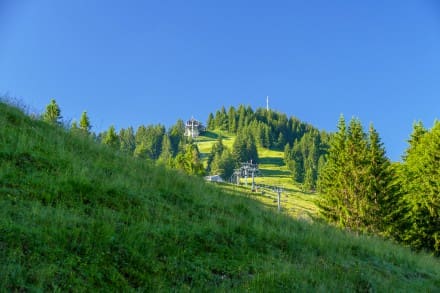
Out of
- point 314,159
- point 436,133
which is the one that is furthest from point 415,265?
point 314,159

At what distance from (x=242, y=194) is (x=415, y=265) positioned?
262 inches

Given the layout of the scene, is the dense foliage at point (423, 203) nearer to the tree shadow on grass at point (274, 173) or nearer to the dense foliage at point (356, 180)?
the dense foliage at point (356, 180)

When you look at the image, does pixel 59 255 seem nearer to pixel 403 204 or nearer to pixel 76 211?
pixel 76 211

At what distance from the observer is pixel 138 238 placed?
264 inches

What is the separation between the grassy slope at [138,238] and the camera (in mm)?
5375

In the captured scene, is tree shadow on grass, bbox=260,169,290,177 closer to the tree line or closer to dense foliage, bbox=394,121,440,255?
the tree line

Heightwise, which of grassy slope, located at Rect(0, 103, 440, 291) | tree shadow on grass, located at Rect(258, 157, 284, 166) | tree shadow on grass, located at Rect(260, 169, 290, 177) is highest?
tree shadow on grass, located at Rect(258, 157, 284, 166)

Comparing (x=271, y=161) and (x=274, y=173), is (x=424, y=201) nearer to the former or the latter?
(x=274, y=173)

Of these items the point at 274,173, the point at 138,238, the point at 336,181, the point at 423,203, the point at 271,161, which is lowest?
the point at 138,238

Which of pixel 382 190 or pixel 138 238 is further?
pixel 382 190

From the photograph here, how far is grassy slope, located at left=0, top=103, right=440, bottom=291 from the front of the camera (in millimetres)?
5375

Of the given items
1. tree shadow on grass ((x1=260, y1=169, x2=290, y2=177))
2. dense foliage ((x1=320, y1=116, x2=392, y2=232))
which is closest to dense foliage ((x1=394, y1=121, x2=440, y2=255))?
dense foliage ((x1=320, y1=116, x2=392, y2=232))

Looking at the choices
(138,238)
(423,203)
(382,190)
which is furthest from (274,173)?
(138,238)

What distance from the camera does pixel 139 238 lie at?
6.73 metres
